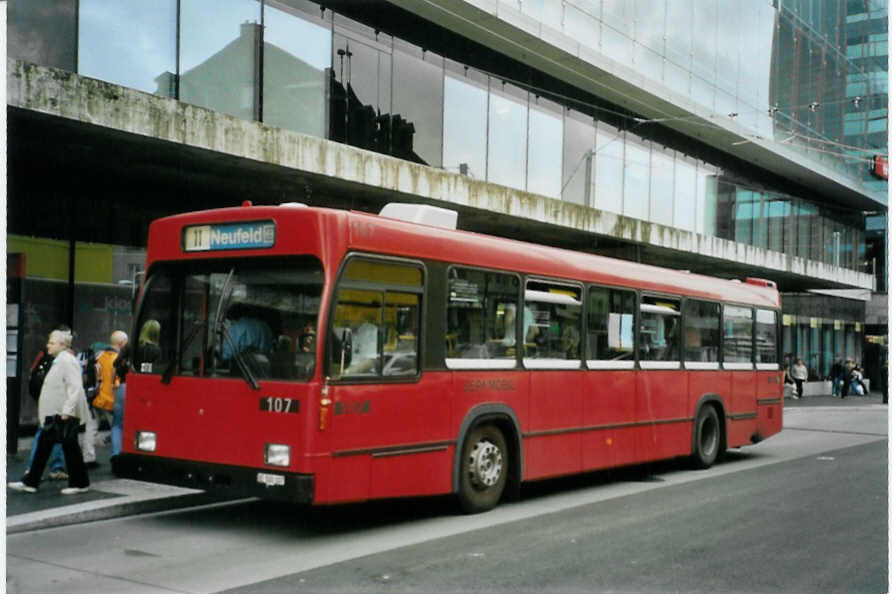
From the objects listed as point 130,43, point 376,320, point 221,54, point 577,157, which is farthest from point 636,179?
point 376,320

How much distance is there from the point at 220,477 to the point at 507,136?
15.8 m

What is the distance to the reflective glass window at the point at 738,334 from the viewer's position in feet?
49.1

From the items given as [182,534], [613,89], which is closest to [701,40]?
[613,89]

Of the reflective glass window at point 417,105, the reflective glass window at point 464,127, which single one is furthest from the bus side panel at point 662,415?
the reflective glass window at point 464,127

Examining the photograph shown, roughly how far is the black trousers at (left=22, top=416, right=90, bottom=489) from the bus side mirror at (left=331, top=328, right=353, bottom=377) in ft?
10.9

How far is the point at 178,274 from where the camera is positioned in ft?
29.6

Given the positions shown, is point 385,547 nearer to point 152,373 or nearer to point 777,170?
point 152,373

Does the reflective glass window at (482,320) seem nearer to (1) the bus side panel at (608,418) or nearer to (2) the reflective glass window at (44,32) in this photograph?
(1) the bus side panel at (608,418)

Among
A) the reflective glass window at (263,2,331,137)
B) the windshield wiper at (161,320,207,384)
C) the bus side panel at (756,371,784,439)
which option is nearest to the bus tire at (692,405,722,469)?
the bus side panel at (756,371,784,439)

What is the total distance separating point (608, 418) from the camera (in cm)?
1193

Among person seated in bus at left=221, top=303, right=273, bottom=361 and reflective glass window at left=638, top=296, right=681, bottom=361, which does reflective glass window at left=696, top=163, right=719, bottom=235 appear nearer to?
reflective glass window at left=638, top=296, right=681, bottom=361

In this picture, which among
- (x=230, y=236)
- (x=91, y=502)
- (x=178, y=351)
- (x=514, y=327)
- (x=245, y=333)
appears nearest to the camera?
(x=245, y=333)

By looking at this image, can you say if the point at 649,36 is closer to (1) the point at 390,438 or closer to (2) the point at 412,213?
(2) the point at 412,213

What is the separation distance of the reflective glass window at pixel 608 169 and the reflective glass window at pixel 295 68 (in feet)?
34.7
